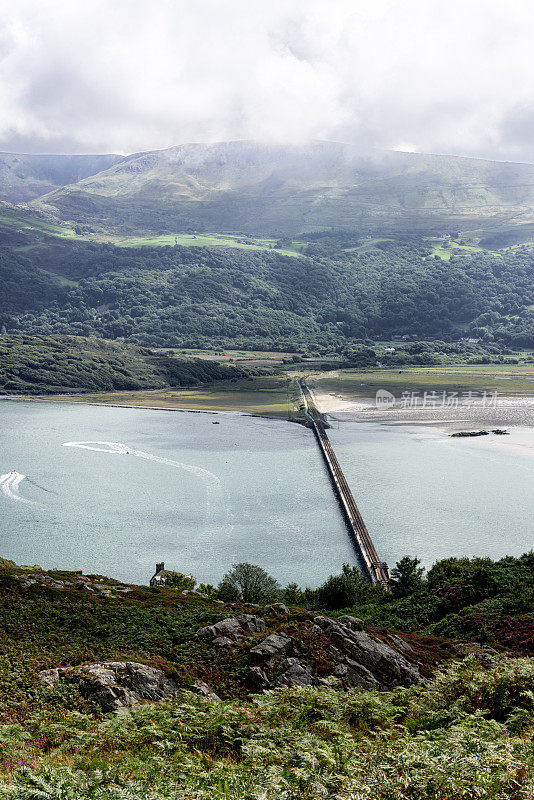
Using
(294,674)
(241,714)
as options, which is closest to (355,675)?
(294,674)

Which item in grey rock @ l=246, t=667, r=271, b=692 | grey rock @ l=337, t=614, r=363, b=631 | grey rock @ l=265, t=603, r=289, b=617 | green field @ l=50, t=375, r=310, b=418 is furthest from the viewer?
A: green field @ l=50, t=375, r=310, b=418

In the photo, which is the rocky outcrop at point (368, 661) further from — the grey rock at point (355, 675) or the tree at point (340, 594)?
the tree at point (340, 594)

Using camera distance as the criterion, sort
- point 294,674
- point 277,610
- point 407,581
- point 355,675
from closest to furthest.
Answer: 1. point 294,674
2. point 355,675
3. point 277,610
4. point 407,581

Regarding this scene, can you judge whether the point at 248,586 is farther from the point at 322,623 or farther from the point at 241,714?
the point at 241,714

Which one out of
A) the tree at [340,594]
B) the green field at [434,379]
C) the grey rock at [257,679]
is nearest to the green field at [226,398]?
the green field at [434,379]

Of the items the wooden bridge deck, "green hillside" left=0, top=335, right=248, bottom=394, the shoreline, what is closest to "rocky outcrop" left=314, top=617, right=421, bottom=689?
the wooden bridge deck

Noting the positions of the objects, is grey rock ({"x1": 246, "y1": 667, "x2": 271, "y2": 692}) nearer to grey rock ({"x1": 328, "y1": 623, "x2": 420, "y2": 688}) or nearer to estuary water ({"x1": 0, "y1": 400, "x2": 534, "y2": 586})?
grey rock ({"x1": 328, "y1": 623, "x2": 420, "y2": 688})
